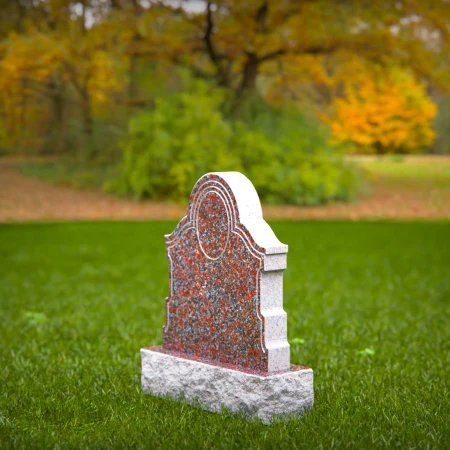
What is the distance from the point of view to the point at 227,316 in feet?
15.3

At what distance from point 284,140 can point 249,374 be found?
60.3 feet

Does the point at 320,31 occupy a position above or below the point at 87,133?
above

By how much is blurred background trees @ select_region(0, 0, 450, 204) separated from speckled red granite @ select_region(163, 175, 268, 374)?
15637mm

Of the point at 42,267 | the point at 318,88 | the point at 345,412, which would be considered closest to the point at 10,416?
the point at 345,412

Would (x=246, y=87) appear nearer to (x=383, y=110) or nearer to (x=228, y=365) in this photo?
(x=383, y=110)

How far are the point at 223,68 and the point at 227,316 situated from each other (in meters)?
20.1

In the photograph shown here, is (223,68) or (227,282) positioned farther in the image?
(223,68)

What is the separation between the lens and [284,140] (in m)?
22.4

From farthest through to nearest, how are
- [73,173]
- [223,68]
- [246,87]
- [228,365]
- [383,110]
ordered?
[383,110] → [73,173] → [223,68] → [246,87] → [228,365]

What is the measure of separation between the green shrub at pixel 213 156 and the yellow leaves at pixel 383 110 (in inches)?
124

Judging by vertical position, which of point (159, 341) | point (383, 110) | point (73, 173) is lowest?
point (159, 341)

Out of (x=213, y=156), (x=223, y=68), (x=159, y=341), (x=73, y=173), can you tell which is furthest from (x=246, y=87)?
(x=159, y=341)

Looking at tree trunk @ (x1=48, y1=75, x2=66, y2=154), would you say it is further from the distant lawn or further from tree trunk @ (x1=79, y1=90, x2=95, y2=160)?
the distant lawn

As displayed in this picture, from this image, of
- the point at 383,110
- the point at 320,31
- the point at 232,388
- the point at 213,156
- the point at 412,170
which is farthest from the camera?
the point at 412,170
